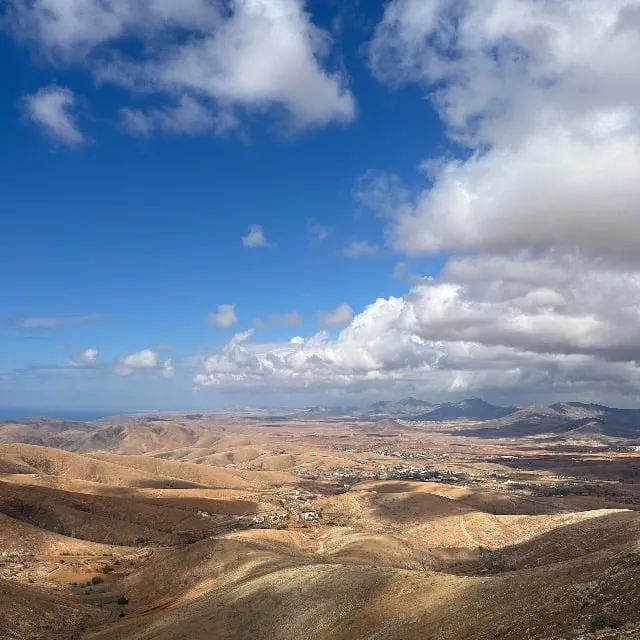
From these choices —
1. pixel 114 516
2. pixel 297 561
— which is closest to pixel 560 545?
pixel 297 561

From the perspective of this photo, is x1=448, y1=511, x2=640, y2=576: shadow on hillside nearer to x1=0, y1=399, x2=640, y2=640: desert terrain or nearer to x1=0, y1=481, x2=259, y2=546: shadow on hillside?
x1=0, y1=399, x2=640, y2=640: desert terrain

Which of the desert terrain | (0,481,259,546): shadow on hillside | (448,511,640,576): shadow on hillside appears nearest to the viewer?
the desert terrain

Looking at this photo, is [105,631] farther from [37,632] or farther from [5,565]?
[5,565]

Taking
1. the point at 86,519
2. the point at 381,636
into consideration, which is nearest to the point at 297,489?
the point at 86,519

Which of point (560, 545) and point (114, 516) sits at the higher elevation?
point (114, 516)

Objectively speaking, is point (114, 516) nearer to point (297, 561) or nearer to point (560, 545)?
point (297, 561)

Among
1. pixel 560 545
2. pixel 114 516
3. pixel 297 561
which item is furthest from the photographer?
pixel 114 516

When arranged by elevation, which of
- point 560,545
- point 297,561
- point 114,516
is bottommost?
point 560,545

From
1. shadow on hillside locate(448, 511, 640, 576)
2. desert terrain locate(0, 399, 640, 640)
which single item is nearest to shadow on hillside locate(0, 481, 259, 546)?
desert terrain locate(0, 399, 640, 640)

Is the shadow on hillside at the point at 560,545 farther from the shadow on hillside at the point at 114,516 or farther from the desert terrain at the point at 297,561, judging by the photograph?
the shadow on hillside at the point at 114,516

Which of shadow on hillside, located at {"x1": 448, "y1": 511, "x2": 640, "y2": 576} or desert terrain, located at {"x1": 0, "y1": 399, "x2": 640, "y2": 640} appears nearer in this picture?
desert terrain, located at {"x1": 0, "y1": 399, "x2": 640, "y2": 640}

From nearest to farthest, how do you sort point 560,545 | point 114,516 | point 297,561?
point 297,561 < point 560,545 < point 114,516
